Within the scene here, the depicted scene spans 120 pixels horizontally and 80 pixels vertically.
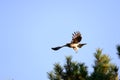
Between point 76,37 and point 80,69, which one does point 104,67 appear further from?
point 76,37

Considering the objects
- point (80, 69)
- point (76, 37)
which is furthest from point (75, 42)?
point (80, 69)

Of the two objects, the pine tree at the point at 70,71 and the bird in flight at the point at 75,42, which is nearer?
the bird in flight at the point at 75,42

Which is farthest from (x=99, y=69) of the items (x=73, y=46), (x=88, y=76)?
(x=73, y=46)

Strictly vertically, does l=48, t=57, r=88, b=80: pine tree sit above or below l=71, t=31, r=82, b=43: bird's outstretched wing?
above

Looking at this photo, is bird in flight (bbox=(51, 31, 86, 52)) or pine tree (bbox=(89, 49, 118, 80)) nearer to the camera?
bird in flight (bbox=(51, 31, 86, 52))

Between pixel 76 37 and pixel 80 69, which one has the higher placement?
pixel 80 69

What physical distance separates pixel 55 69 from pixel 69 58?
35.8 inches

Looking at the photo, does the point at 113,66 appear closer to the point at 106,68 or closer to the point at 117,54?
the point at 106,68

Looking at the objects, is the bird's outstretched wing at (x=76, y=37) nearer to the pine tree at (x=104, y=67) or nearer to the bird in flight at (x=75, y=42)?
the bird in flight at (x=75, y=42)

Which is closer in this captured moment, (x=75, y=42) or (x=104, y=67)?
(x=75, y=42)

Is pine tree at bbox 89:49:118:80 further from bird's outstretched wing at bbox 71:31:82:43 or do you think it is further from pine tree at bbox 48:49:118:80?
bird's outstretched wing at bbox 71:31:82:43

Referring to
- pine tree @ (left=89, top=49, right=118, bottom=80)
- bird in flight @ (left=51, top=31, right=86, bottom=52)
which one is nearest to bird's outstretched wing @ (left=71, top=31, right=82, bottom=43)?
bird in flight @ (left=51, top=31, right=86, bottom=52)

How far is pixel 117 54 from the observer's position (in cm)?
1659

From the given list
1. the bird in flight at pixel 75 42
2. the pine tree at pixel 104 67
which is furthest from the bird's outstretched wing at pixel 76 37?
the pine tree at pixel 104 67
